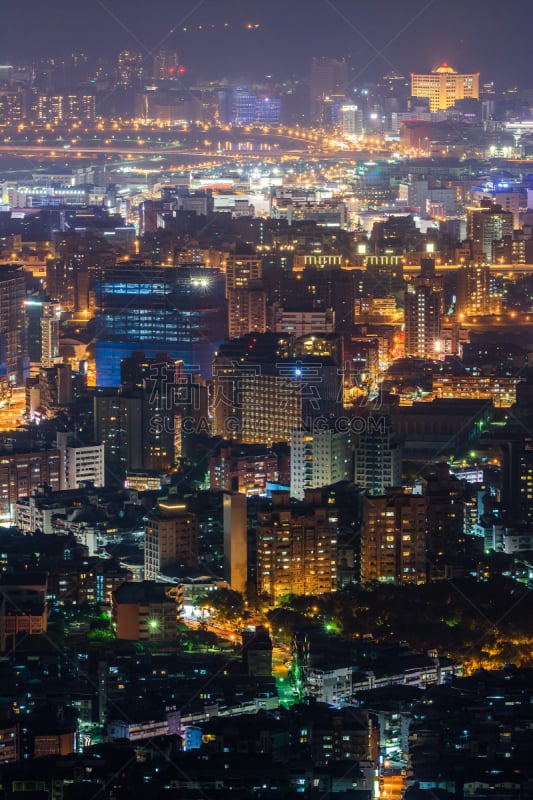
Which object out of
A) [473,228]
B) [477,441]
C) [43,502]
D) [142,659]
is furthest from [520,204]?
[142,659]

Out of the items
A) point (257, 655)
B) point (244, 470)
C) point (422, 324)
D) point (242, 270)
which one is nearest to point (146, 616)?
point (257, 655)

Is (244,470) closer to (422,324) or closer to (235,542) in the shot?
(235,542)

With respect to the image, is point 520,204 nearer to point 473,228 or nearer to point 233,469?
point 473,228

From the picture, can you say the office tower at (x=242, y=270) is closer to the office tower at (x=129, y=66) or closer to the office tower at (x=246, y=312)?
the office tower at (x=246, y=312)

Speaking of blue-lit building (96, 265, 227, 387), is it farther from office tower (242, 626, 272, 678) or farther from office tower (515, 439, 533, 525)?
office tower (242, 626, 272, 678)

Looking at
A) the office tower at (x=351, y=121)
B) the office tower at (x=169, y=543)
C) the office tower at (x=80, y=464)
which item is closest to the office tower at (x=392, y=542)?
the office tower at (x=169, y=543)

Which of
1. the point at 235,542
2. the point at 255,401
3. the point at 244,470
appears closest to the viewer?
the point at 235,542
